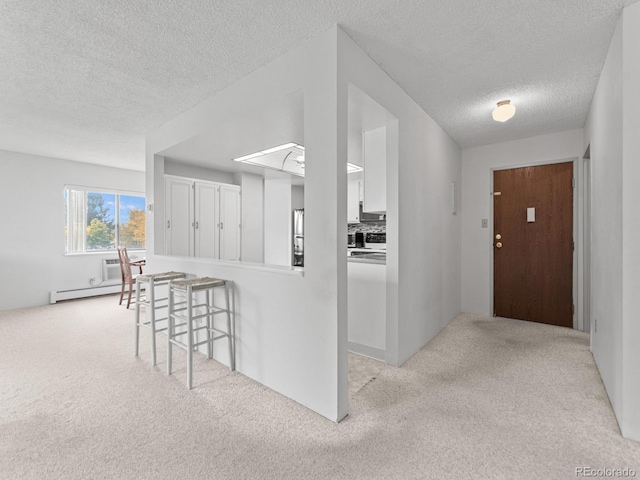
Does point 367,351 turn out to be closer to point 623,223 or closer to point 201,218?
point 623,223

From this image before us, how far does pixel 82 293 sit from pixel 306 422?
17.7 ft

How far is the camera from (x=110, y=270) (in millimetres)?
5664

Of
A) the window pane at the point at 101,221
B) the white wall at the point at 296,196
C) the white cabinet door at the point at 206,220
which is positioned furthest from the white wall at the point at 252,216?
the window pane at the point at 101,221

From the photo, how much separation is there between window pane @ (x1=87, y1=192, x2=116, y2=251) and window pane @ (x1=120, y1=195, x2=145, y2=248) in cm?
16

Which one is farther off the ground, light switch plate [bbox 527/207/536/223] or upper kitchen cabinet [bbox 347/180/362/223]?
upper kitchen cabinet [bbox 347/180/362/223]

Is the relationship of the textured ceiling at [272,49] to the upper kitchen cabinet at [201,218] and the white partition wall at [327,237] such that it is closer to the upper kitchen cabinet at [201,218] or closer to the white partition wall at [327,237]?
the white partition wall at [327,237]

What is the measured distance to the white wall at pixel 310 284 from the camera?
188 centimetres

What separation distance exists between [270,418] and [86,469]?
942 mm

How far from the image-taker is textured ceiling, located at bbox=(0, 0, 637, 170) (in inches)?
68.5

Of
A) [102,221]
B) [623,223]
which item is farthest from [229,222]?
[623,223]

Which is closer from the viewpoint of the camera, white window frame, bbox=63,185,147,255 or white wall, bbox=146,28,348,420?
white wall, bbox=146,28,348,420

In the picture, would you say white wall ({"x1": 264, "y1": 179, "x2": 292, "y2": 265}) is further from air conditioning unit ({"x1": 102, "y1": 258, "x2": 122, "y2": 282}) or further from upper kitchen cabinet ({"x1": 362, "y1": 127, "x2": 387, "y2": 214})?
upper kitchen cabinet ({"x1": 362, "y1": 127, "x2": 387, "y2": 214})

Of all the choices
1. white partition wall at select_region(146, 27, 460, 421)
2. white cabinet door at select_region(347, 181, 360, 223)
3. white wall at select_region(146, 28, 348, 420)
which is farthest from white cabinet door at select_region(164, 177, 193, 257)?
white cabinet door at select_region(347, 181, 360, 223)

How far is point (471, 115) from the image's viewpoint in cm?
322
